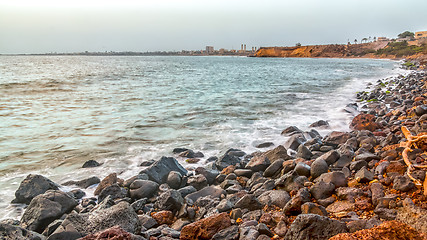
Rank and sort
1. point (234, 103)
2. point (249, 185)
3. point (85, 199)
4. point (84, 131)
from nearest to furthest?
1. point (85, 199)
2. point (249, 185)
3. point (84, 131)
4. point (234, 103)

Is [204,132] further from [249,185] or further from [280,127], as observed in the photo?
[249,185]

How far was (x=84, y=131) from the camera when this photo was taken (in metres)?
8.67

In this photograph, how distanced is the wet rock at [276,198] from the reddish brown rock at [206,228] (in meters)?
0.79

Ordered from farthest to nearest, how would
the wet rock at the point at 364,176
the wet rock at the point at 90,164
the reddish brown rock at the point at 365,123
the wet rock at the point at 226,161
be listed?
the reddish brown rock at the point at 365,123 → the wet rock at the point at 90,164 → the wet rock at the point at 226,161 → the wet rock at the point at 364,176

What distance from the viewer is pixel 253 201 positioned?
360cm

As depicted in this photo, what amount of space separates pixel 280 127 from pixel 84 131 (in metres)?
6.16

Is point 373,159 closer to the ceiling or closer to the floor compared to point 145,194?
closer to the ceiling

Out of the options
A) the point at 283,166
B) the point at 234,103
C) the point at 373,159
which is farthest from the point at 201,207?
the point at 234,103

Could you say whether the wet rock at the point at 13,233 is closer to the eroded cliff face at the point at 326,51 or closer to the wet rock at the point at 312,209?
the wet rock at the point at 312,209

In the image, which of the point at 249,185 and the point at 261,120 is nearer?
the point at 249,185

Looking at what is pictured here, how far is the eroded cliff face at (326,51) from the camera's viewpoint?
413 feet

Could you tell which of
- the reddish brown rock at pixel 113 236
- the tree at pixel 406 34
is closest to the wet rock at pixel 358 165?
the reddish brown rock at pixel 113 236

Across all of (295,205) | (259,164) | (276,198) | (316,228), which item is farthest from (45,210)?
(259,164)

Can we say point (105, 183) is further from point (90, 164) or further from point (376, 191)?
point (376, 191)
